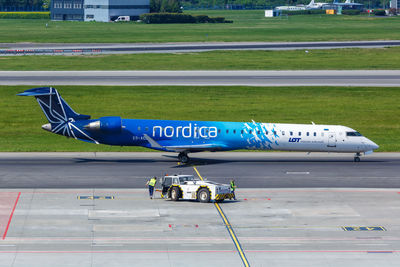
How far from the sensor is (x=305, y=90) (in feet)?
303

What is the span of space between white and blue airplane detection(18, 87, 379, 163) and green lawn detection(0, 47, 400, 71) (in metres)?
54.9

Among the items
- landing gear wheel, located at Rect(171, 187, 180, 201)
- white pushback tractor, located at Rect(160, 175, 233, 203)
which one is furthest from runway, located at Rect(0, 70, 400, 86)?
landing gear wheel, located at Rect(171, 187, 180, 201)

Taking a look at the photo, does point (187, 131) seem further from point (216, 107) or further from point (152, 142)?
point (216, 107)

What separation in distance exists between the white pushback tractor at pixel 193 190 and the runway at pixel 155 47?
3585 inches

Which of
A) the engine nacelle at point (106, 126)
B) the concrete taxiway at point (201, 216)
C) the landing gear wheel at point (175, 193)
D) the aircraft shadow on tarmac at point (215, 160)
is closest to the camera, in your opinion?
the concrete taxiway at point (201, 216)

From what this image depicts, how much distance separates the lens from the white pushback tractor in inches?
1654

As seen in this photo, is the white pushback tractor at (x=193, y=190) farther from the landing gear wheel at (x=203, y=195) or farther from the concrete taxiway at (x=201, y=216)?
the concrete taxiway at (x=201, y=216)

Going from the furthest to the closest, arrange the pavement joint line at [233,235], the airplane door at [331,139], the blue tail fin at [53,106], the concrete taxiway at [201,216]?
the airplane door at [331,139] → the blue tail fin at [53,106] → the concrete taxiway at [201,216] → the pavement joint line at [233,235]

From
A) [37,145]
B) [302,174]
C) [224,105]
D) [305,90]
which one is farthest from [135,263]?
[305,90]

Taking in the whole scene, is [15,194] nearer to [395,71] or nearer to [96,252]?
[96,252]

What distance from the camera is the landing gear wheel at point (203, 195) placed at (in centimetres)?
4212

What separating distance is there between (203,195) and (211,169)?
11935 millimetres

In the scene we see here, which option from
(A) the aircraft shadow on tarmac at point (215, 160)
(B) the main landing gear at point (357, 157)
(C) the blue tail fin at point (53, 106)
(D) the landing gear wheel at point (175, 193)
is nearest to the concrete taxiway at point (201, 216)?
(D) the landing gear wheel at point (175, 193)

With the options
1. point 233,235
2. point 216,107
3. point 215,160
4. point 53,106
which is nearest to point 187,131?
point 215,160
